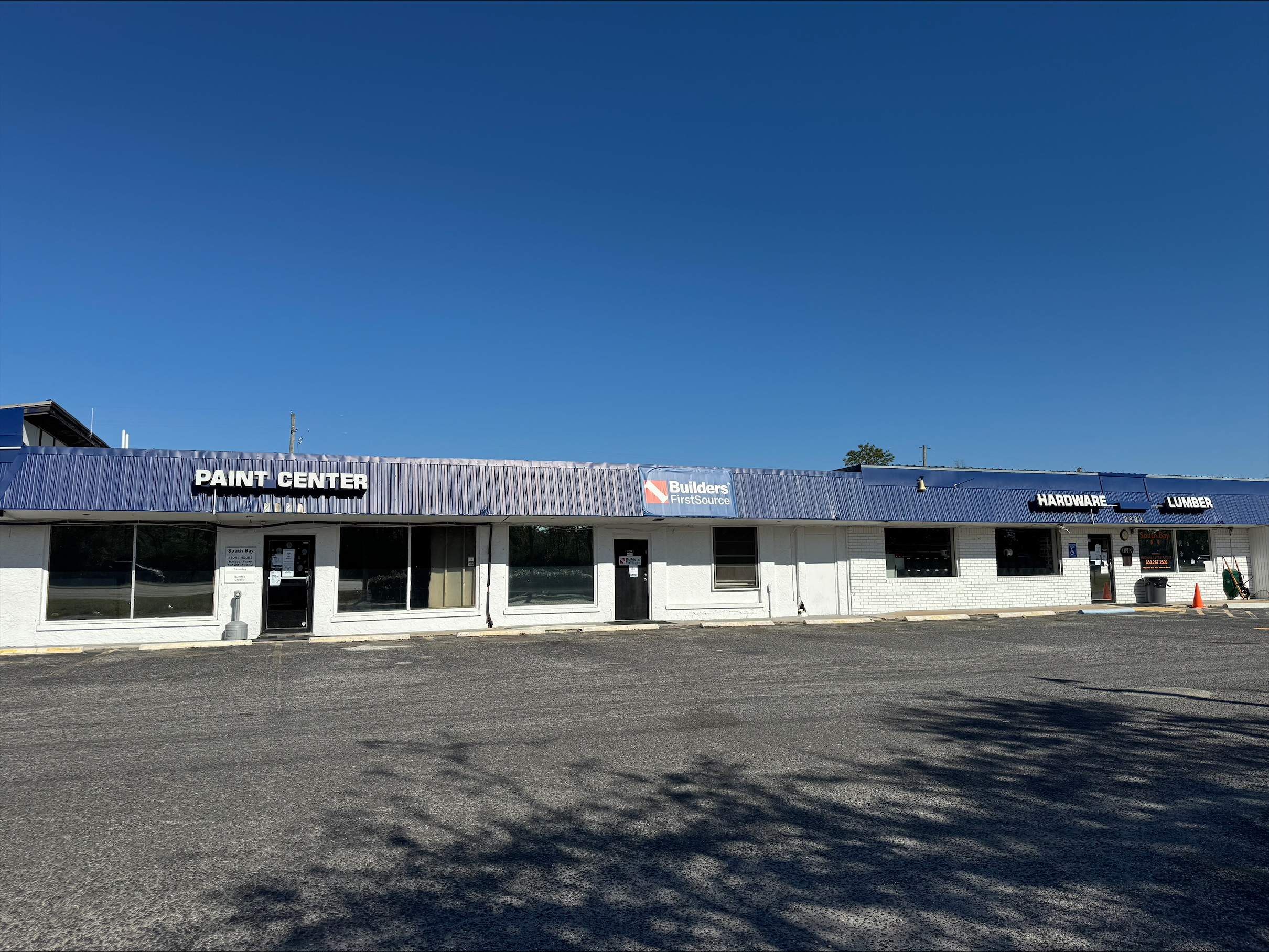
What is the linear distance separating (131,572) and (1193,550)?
109 ft

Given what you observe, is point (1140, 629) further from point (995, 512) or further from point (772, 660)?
point (772, 660)

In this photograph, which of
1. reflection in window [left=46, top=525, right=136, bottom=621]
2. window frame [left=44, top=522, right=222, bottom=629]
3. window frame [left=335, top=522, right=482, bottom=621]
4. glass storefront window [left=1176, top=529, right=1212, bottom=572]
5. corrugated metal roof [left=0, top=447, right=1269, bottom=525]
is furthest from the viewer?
glass storefront window [left=1176, top=529, right=1212, bottom=572]

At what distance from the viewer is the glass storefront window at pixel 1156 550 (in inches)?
1136

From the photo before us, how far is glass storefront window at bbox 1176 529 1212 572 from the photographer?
29344 mm

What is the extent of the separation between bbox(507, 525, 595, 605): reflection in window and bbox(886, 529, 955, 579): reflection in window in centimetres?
959

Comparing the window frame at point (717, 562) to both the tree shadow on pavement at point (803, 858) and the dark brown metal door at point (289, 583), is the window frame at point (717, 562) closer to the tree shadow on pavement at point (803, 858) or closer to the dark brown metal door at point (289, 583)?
the dark brown metal door at point (289, 583)

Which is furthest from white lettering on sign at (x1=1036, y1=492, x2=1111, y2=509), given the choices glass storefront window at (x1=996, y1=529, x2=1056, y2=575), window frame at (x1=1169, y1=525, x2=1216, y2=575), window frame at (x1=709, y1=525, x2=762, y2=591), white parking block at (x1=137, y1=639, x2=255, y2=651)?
white parking block at (x1=137, y1=639, x2=255, y2=651)

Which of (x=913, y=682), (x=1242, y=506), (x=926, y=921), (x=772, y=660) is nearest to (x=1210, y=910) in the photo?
(x=926, y=921)

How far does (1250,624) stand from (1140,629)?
363 cm

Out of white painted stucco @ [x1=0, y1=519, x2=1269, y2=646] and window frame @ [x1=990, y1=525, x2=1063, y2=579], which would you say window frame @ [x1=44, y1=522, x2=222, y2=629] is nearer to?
white painted stucco @ [x1=0, y1=519, x2=1269, y2=646]

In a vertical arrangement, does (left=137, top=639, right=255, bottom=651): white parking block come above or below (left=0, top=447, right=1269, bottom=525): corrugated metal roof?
below

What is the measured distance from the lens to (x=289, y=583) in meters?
20.2

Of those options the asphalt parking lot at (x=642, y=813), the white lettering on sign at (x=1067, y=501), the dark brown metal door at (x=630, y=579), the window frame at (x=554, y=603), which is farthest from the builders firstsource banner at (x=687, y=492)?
the white lettering on sign at (x=1067, y=501)

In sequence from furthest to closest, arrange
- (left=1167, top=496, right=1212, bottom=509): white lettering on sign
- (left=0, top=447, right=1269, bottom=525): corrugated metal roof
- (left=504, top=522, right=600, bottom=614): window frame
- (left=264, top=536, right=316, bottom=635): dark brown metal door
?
1. (left=1167, top=496, right=1212, bottom=509): white lettering on sign
2. (left=504, top=522, right=600, bottom=614): window frame
3. (left=264, top=536, right=316, bottom=635): dark brown metal door
4. (left=0, top=447, right=1269, bottom=525): corrugated metal roof
